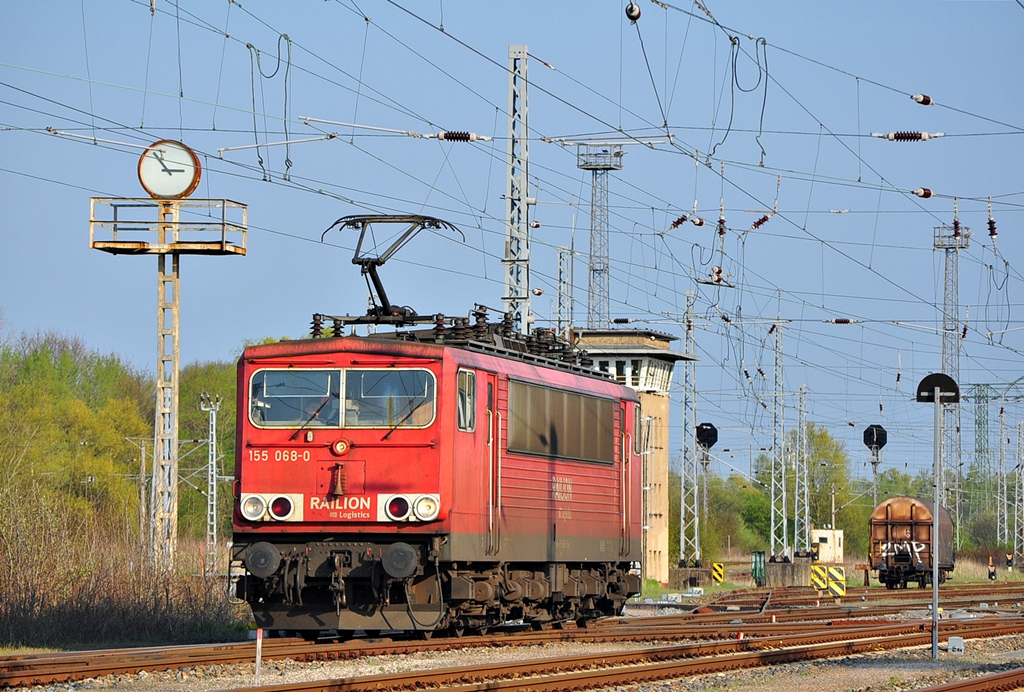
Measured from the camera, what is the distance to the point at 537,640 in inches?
758

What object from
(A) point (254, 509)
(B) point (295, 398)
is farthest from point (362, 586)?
(B) point (295, 398)

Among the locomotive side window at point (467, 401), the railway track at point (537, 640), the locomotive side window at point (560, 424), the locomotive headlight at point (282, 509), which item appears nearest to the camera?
the railway track at point (537, 640)

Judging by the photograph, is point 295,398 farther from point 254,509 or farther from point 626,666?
point 626,666

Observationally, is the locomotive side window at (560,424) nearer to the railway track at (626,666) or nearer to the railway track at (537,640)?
the railway track at (537,640)

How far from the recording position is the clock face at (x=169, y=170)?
2567cm

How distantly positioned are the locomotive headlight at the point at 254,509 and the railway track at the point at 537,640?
1.58m

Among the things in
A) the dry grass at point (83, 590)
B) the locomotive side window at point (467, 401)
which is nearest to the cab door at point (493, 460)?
the locomotive side window at point (467, 401)

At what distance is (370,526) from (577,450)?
4888mm

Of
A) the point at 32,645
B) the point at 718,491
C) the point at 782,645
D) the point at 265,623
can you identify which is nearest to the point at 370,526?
the point at 265,623

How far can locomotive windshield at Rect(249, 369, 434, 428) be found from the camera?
17.8 meters

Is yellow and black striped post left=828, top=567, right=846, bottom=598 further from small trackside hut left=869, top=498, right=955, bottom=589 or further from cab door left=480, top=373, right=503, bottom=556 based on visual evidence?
cab door left=480, top=373, right=503, bottom=556

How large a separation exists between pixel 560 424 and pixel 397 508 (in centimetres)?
407

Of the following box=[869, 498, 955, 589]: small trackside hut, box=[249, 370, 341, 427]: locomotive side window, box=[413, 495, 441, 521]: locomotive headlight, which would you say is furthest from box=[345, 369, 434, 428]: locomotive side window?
box=[869, 498, 955, 589]: small trackside hut

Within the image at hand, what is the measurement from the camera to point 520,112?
27188mm
